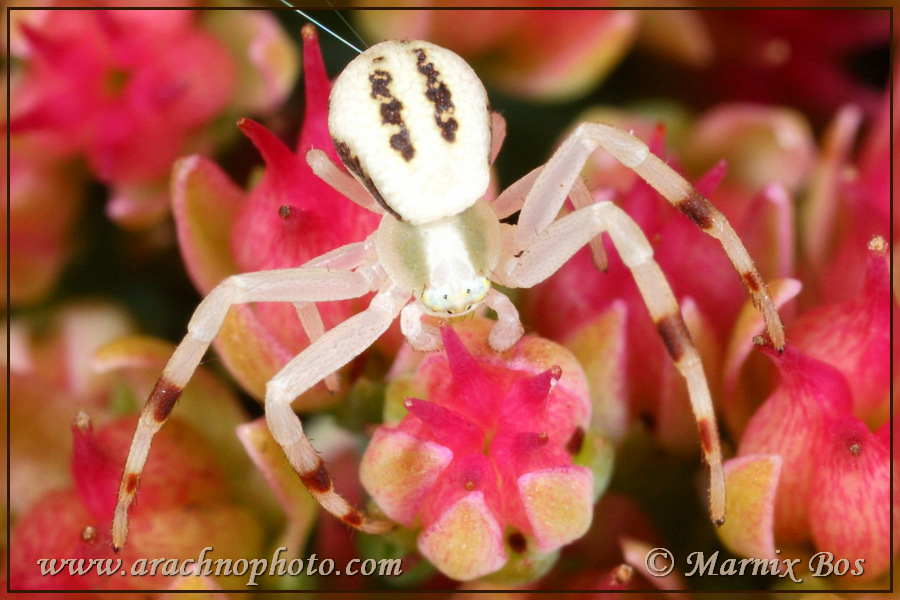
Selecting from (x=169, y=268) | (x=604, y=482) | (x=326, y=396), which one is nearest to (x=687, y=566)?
(x=604, y=482)

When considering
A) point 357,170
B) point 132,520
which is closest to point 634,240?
point 357,170

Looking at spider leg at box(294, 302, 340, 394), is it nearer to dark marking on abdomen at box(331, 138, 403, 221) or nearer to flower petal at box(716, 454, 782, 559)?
dark marking on abdomen at box(331, 138, 403, 221)

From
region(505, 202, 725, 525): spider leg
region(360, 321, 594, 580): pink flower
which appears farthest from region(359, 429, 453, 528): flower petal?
region(505, 202, 725, 525): spider leg

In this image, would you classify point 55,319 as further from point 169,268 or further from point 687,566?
point 687,566

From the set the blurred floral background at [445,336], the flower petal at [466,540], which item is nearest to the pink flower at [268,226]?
the blurred floral background at [445,336]

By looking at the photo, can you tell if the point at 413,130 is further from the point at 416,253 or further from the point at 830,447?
the point at 830,447

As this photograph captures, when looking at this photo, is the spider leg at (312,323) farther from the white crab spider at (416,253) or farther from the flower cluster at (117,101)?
the flower cluster at (117,101)

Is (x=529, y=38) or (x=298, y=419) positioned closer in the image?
(x=298, y=419)
